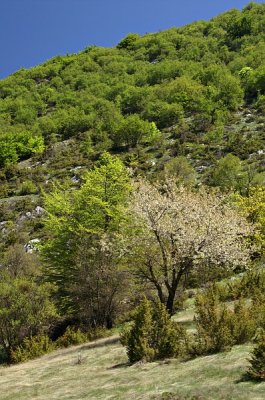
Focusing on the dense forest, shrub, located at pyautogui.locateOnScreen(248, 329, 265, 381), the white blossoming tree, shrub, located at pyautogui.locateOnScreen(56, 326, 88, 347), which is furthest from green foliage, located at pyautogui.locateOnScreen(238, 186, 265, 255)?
shrub, located at pyautogui.locateOnScreen(248, 329, 265, 381)

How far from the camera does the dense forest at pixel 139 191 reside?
23.7 metres

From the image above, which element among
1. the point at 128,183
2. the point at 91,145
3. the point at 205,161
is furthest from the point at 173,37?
A: the point at 128,183

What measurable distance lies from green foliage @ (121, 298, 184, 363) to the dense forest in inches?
2.0

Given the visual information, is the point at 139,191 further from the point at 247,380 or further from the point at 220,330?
the point at 247,380

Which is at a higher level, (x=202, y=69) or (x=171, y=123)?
(x=202, y=69)

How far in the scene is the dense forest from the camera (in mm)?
23719

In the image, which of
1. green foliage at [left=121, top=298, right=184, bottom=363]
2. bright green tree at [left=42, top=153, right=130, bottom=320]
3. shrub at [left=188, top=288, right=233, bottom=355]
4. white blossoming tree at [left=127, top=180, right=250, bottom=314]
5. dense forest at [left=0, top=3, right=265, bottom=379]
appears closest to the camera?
shrub at [left=188, top=288, right=233, bottom=355]

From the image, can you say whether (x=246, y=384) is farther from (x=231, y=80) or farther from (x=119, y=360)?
(x=231, y=80)

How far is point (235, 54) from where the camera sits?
A: 119m

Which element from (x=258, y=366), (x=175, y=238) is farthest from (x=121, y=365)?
(x=175, y=238)

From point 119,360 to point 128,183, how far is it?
17167mm

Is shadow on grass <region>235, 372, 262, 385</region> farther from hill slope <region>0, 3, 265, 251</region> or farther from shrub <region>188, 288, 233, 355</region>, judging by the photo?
hill slope <region>0, 3, 265, 251</region>

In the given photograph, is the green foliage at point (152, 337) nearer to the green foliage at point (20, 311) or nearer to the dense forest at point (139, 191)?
the dense forest at point (139, 191)

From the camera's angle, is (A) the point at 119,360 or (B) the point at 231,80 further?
(B) the point at 231,80
